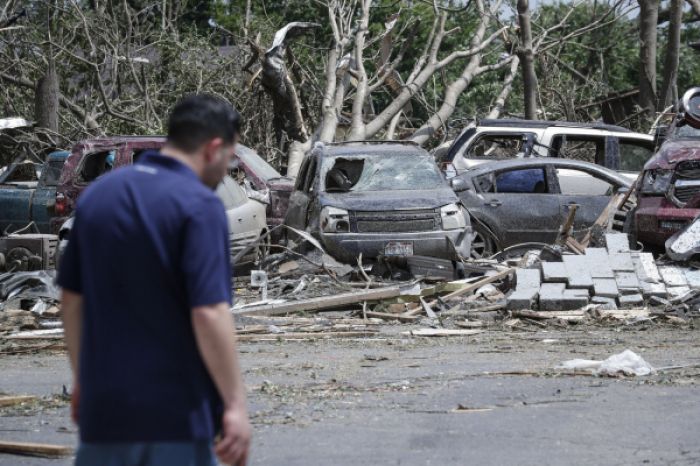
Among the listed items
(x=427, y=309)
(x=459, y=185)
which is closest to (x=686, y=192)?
(x=459, y=185)

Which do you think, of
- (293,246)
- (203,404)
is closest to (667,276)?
(293,246)

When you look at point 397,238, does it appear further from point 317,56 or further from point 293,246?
point 317,56

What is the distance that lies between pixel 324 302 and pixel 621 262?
11.5ft

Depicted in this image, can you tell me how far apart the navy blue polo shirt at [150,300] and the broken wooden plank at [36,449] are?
3.11 metres

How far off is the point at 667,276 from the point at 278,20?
2386 centimetres

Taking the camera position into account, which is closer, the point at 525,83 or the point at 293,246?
the point at 293,246

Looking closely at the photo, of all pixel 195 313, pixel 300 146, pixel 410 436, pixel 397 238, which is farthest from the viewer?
pixel 300 146

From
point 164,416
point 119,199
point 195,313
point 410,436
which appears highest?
point 119,199

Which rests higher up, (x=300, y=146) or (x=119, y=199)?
A: (x=119, y=199)

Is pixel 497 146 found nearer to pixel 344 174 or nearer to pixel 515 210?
pixel 515 210

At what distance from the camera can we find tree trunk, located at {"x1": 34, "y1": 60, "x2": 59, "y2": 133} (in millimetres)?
25453

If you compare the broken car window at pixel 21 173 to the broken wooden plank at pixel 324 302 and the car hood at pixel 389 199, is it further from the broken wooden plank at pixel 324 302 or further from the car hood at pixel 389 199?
the broken wooden plank at pixel 324 302

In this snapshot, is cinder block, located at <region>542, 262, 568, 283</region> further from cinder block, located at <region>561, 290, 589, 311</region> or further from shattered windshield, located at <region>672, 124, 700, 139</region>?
shattered windshield, located at <region>672, 124, 700, 139</region>

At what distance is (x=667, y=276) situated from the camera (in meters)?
14.3
